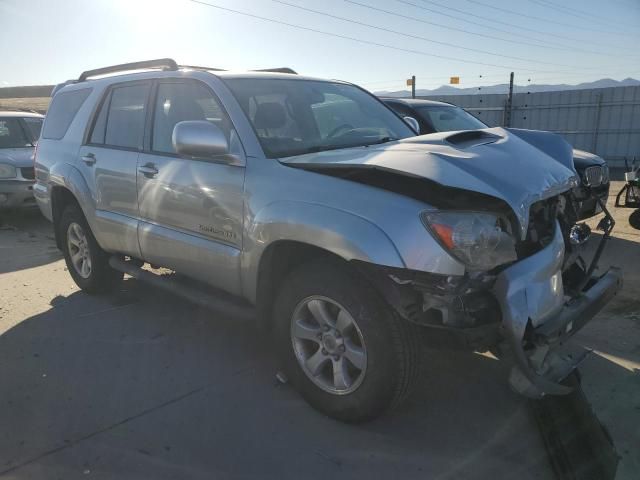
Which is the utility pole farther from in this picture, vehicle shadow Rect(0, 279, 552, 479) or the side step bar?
the side step bar

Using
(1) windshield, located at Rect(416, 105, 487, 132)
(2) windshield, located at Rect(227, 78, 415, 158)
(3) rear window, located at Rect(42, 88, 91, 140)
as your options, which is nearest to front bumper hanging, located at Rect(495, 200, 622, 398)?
(2) windshield, located at Rect(227, 78, 415, 158)

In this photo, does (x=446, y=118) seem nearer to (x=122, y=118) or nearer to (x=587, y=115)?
(x=122, y=118)

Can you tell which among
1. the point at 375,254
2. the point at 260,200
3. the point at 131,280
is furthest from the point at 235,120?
the point at 131,280

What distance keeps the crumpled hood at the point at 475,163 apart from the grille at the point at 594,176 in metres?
2.99

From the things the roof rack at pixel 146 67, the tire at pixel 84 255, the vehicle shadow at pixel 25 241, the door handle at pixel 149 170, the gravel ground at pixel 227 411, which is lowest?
the vehicle shadow at pixel 25 241

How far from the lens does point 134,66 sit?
15.0 feet

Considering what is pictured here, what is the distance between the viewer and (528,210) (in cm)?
257

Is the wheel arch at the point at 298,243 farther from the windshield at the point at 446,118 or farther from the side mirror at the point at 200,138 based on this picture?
the windshield at the point at 446,118

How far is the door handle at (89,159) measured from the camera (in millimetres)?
4477

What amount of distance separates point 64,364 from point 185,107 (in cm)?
202

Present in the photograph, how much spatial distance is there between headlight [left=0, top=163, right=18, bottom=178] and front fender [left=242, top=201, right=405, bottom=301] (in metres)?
6.99

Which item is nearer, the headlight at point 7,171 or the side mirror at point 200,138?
the side mirror at point 200,138

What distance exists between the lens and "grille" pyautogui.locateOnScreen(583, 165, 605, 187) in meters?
5.83

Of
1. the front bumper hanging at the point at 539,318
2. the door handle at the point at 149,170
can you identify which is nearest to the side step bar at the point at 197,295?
the door handle at the point at 149,170
